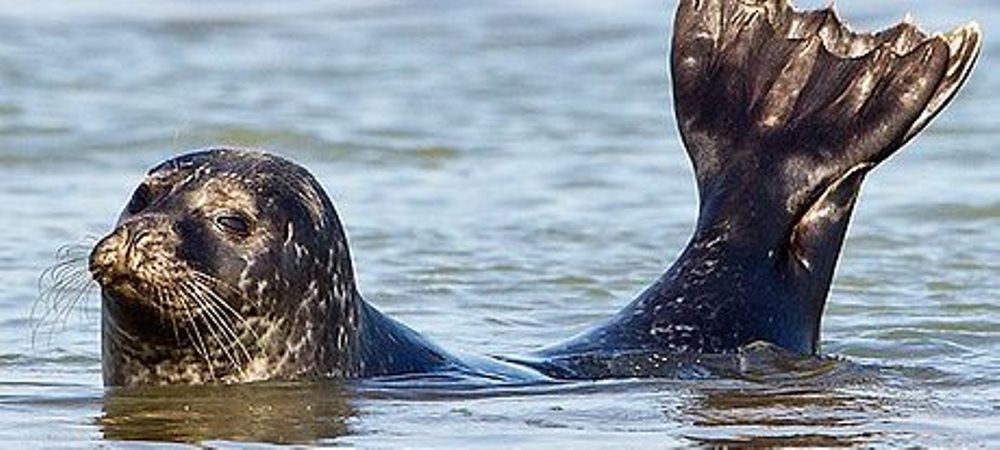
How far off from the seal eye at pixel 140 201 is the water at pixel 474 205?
421mm

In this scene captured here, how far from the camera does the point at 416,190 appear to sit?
11.4 meters

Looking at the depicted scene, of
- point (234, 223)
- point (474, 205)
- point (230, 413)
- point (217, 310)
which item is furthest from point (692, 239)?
point (474, 205)

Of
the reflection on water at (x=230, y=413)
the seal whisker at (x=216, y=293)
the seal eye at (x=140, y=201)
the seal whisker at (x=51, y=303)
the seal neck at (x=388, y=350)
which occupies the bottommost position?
the reflection on water at (x=230, y=413)

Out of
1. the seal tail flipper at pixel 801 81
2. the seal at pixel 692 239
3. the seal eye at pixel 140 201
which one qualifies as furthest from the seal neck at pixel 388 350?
the seal tail flipper at pixel 801 81

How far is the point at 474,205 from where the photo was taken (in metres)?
11.0

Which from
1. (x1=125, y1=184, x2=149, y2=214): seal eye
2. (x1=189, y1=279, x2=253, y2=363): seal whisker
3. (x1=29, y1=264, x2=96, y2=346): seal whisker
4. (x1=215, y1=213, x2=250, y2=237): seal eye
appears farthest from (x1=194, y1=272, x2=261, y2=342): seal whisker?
(x1=29, y1=264, x2=96, y2=346): seal whisker

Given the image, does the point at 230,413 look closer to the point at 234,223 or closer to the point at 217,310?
the point at 217,310

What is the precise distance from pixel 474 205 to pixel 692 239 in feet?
10.1

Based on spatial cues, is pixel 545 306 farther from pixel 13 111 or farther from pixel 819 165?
pixel 13 111

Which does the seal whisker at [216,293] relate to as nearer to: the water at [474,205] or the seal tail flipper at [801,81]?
the water at [474,205]

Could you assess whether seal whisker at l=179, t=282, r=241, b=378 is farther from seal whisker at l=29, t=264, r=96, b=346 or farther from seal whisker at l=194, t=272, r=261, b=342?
seal whisker at l=29, t=264, r=96, b=346

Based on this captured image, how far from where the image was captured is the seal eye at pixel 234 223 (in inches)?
255

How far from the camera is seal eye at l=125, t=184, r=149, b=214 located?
6.52 metres

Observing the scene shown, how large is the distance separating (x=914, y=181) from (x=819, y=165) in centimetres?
392
